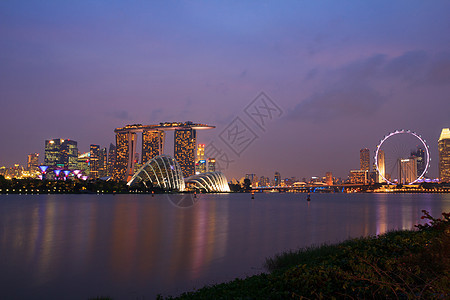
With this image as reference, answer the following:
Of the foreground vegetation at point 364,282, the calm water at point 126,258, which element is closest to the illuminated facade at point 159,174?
the calm water at point 126,258

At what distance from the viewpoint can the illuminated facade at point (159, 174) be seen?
174375 millimetres

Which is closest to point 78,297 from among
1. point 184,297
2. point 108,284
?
point 108,284

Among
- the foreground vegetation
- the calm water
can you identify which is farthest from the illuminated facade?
the foreground vegetation

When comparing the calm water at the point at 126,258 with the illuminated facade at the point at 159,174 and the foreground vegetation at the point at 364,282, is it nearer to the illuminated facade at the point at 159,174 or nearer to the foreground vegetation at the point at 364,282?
the foreground vegetation at the point at 364,282

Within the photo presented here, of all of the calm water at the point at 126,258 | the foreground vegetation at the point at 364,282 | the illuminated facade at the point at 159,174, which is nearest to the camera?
the foreground vegetation at the point at 364,282

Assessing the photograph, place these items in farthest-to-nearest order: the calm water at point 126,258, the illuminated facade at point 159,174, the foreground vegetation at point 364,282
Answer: the illuminated facade at point 159,174 → the calm water at point 126,258 → the foreground vegetation at point 364,282

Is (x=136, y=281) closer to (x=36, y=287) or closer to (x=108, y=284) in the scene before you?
(x=108, y=284)

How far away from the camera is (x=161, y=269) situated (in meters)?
18.5

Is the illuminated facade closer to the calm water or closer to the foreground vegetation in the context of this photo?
the calm water

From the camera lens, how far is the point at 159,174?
176m

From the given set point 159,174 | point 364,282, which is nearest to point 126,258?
point 364,282

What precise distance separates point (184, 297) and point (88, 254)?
1493 centimetres

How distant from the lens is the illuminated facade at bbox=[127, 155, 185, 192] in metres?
174

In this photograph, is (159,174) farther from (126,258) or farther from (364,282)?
(364,282)
